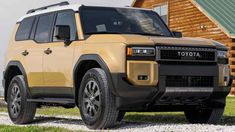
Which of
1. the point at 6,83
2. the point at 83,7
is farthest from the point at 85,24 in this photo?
the point at 6,83

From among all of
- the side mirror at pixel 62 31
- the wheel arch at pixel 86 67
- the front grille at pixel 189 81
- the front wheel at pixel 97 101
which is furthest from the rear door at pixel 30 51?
the front grille at pixel 189 81

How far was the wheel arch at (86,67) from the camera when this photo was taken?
8258 millimetres

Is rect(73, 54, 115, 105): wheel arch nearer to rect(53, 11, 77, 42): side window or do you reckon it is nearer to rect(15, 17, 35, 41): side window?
rect(53, 11, 77, 42): side window

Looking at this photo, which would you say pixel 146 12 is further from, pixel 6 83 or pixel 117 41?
pixel 6 83

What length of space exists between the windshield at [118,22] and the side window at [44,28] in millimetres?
1056

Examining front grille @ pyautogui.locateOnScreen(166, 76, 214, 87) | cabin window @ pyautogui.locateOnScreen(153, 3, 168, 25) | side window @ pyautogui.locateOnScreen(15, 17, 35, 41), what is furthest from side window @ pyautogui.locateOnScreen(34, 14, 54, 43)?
cabin window @ pyautogui.locateOnScreen(153, 3, 168, 25)

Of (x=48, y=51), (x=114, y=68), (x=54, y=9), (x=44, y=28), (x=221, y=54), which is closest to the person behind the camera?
(x=114, y=68)

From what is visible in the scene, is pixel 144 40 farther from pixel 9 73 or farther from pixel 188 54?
pixel 9 73

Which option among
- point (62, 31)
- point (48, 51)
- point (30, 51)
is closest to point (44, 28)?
point (30, 51)

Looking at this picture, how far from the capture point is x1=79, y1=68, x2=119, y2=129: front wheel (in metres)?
8.19

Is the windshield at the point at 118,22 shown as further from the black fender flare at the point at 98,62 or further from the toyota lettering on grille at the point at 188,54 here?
the toyota lettering on grille at the point at 188,54

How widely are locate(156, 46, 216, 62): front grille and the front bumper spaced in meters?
0.11

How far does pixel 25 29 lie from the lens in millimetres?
11227

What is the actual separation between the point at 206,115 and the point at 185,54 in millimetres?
1589
